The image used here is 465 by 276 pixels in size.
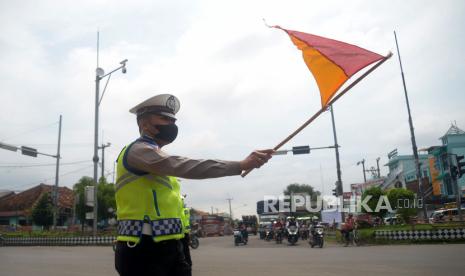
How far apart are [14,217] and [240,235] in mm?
36998

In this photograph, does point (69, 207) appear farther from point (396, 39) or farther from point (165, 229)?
point (165, 229)

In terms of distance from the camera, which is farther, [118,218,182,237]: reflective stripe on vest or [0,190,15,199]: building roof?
[0,190,15,199]: building roof

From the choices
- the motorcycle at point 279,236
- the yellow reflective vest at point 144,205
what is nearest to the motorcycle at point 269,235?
the motorcycle at point 279,236

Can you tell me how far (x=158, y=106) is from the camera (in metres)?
2.74

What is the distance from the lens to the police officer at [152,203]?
2.29 m

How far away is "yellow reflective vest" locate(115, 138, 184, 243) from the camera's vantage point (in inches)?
94.6

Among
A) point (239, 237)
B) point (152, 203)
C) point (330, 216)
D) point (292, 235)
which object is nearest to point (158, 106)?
point (152, 203)

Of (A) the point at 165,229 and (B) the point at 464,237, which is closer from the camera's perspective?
(A) the point at 165,229

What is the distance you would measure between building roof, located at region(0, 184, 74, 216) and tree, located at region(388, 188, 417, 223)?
38217mm

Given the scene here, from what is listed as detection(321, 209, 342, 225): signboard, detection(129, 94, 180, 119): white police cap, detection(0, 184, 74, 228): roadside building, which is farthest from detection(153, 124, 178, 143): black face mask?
detection(0, 184, 74, 228): roadside building

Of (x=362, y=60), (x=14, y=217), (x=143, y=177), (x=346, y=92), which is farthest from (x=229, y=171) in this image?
(x=14, y=217)

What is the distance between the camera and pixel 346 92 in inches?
133

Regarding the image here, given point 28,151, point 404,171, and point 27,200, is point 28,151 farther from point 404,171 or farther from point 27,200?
point 404,171

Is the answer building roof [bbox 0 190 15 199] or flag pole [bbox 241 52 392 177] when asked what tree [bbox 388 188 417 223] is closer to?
flag pole [bbox 241 52 392 177]
